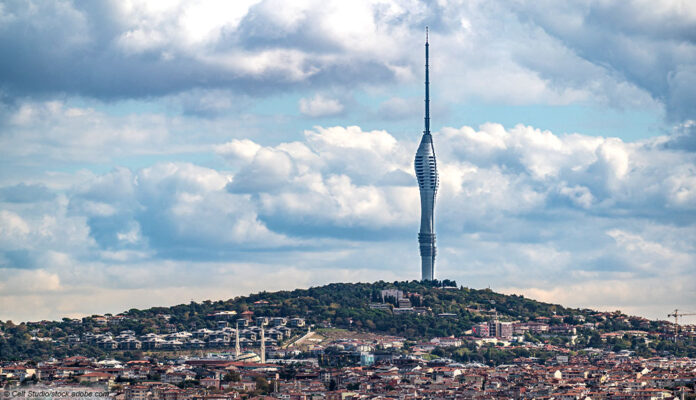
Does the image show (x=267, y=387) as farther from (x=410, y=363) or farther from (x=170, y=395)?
(x=410, y=363)

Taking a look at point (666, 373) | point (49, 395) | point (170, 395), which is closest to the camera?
point (49, 395)

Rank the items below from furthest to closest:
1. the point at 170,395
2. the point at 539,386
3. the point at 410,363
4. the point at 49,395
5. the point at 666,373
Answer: the point at 410,363 < the point at 666,373 < the point at 539,386 < the point at 170,395 < the point at 49,395

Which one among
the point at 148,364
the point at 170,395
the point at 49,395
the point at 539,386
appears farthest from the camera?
the point at 148,364

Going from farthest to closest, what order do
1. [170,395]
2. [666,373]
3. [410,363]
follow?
[410,363], [666,373], [170,395]

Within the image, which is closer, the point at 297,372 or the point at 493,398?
the point at 493,398

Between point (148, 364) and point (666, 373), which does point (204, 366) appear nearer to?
point (148, 364)

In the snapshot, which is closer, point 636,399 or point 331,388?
point 636,399

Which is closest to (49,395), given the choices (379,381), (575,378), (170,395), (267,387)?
(170,395)

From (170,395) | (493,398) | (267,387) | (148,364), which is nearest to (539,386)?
(493,398)
